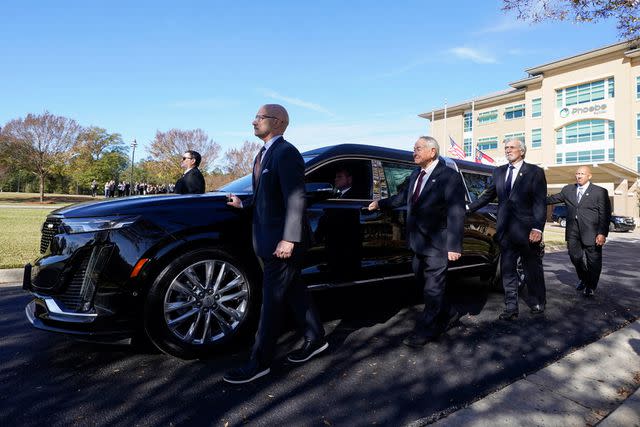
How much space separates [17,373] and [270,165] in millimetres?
2219

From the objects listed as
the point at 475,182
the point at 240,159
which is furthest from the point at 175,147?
the point at 475,182

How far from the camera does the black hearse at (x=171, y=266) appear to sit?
280cm

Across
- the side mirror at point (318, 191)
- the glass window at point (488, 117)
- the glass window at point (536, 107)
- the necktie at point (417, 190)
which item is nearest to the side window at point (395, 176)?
the necktie at point (417, 190)

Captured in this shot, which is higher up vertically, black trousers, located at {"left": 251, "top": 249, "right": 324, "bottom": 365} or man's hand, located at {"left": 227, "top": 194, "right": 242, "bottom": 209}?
man's hand, located at {"left": 227, "top": 194, "right": 242, "bottom": 209}

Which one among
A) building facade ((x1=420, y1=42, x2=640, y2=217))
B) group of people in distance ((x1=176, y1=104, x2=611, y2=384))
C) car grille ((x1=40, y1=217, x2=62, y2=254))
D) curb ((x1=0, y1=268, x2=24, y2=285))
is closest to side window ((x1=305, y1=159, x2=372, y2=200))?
group of people in distance ((x1=176, y1=104, x2=611, y2=384))

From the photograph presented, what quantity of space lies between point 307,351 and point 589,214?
468 centimetres

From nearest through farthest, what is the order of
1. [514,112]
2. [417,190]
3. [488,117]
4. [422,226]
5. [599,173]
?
[422,226]
[417,190]
[599,173]
[514,112]
[488,117]

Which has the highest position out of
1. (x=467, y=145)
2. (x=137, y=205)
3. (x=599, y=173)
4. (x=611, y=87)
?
(x=611, y=87)

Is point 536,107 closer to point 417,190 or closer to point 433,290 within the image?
point 417,190

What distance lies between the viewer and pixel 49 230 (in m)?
3.14

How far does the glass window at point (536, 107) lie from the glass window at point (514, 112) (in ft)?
6.65

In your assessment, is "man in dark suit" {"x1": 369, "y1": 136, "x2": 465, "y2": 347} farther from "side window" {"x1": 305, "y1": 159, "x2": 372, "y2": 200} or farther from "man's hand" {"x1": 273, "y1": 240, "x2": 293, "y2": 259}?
"man's hand" {"x1": 273, "y1": 240, "x2": 293, "y2": 259}

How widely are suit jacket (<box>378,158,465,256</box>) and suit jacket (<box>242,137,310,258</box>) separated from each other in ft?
4.00

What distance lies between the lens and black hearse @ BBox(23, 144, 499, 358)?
2.80m
